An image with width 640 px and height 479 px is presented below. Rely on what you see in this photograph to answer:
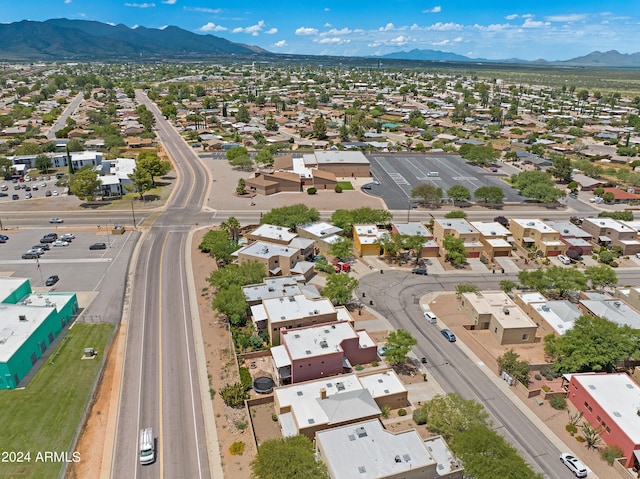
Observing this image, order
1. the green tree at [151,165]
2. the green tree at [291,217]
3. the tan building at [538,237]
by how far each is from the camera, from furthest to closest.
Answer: the green tree at [151,165] → the green tree at [291,217] → the tan building at [538,237]

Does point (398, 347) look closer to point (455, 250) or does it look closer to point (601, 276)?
point (455, 250)

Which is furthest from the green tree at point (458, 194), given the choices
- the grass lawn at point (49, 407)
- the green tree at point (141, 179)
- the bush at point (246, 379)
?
the grass lawn at point (49, 407)

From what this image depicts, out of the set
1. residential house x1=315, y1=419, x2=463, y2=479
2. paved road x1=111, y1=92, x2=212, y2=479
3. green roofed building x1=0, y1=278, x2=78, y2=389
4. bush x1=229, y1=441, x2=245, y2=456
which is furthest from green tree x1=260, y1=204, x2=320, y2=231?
residential house x1=315, y1=419, x2=463, y2=479

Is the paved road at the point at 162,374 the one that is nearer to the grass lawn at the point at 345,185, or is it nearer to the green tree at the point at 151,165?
the green tree at the point at 151,165

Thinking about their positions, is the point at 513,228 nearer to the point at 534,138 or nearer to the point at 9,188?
the point at 534,138

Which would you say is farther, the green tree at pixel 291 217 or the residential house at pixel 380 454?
the green tree at pixel 291 217

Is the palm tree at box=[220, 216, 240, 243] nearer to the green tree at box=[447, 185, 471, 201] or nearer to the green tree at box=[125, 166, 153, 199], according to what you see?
the green tree at box=[125, 166, 153, 199]

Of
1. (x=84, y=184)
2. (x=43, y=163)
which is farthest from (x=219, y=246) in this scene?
(x=43, y=163)
